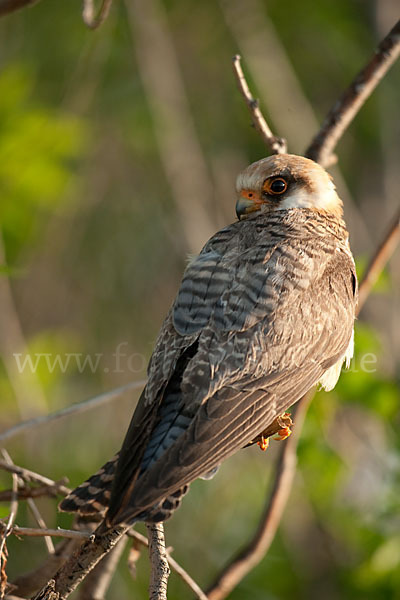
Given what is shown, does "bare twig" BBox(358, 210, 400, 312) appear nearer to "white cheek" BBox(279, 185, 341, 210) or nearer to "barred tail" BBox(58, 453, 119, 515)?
"white cheek" BBox(279, 185, 341, 210)

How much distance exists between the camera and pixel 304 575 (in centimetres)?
523

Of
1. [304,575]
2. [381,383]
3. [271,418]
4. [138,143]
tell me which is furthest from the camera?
[138,143]

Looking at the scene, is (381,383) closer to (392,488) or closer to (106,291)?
(392,488)

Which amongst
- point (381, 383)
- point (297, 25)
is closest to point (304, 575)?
point (381, 383)

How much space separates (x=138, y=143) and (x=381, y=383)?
285 centimetres

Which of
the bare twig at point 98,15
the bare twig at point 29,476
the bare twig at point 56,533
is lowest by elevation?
the bare twig at point 56,533

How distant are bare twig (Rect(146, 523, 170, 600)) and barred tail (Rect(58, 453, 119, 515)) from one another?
0.21 metres

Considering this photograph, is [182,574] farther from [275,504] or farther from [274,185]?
[274,185]

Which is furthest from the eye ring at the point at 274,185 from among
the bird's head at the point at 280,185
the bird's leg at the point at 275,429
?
the bird's leg at the point at 275,429

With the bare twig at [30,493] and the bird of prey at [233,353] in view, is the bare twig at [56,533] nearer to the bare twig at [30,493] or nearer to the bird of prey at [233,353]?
the bird of prey at [233,353]

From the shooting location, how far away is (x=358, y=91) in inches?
127

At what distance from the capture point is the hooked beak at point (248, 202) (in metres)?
3.25

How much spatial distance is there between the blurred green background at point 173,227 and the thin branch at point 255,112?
89 centimetres

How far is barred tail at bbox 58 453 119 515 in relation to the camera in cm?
240
